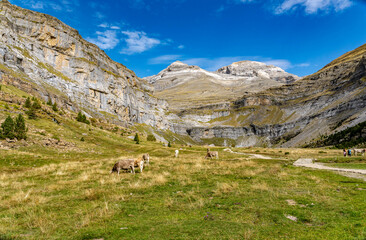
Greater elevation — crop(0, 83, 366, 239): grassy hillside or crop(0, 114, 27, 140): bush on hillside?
crop(0, 114, 27, 140): bush on hillside

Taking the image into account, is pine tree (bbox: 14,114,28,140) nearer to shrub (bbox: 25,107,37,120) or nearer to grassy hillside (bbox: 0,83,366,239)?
shrub (bbox: 25,107,37,120)

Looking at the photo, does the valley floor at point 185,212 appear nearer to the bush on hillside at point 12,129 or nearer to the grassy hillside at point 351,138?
the bush on hillside at point 12,129

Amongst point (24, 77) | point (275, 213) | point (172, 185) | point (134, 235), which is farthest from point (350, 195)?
point (24, 77)

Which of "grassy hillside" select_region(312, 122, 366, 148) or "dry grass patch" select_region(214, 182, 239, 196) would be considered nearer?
"dry grass patch" select_region(214, 182, 239, 196)

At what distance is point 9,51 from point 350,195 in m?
143

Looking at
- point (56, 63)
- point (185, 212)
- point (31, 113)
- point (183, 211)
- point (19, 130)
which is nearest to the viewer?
point (185, 212)

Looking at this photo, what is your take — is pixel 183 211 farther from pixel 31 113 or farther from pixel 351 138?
pixel 351 138

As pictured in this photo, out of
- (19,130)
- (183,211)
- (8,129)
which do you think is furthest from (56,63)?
(183,211)

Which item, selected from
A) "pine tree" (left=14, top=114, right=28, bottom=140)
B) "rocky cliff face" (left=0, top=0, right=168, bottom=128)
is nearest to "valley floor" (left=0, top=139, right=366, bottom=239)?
"pine tree" (left=14, top=114, right=28, bottom=140)

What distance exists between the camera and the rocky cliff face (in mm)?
109425

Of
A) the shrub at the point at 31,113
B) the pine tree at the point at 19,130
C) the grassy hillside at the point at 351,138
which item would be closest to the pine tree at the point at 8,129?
the pine tree at the point at 19,130

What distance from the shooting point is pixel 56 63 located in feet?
472

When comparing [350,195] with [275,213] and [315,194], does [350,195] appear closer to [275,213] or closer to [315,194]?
[315,194]

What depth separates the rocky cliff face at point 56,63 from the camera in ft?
359
